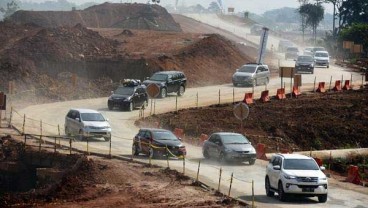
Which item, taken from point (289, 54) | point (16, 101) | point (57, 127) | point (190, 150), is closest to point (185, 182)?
point (190, 150)

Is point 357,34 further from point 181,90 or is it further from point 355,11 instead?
point 181,90

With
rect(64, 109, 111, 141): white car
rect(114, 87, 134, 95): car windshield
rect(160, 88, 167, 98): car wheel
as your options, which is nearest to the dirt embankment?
rect(160, 88, 167, 98): car wheel

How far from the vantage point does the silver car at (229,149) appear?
140 feet

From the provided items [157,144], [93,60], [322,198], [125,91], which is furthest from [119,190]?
[93,60]

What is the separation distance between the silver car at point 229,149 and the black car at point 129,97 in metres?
20.4

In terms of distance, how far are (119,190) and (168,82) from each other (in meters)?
35.0

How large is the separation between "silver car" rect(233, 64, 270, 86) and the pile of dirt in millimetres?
10073

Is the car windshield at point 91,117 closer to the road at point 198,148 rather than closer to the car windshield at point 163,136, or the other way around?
the road at point 198,148

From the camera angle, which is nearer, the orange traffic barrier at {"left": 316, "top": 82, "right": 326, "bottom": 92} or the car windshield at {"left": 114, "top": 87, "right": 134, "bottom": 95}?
the car windshield at {"left": 114, "top": 87, "right": 134, "bottom": 95}

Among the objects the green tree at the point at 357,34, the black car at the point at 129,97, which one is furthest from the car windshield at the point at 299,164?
the green tree at the point at 357,34

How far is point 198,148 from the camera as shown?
50.4 metres

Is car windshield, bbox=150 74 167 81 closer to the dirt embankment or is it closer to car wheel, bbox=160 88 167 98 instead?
car wheel, bbox=160 88 167 98

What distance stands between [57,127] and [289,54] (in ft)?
204

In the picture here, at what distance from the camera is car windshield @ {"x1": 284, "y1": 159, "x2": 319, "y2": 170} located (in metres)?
34.0
